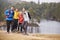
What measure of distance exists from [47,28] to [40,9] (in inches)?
16.9

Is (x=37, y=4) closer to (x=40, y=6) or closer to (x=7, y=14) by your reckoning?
(x=40, y=6)

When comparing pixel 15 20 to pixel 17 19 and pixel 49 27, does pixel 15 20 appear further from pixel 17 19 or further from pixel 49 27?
pixel 49 27

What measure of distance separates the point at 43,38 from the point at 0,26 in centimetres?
95

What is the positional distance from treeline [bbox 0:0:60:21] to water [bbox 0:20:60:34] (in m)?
0.12

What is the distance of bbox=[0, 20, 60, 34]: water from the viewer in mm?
3615

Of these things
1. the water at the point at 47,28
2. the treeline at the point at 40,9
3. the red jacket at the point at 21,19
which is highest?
the treeline at the point at 40,9

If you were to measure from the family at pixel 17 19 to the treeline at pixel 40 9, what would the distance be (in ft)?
0.29

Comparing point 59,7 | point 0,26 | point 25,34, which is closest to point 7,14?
point 0,26

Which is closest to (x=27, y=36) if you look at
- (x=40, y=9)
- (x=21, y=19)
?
Answer: (x=21, y=19)

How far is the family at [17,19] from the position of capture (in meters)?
3.67

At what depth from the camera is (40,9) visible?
3.68 meters

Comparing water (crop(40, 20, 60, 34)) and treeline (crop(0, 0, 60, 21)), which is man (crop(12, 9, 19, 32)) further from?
water (crop(40, 20, 60, 34))

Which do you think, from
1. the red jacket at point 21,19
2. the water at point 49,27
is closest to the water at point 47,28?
the water at point 49,27

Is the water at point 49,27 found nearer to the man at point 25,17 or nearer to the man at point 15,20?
the man at point 25,17
